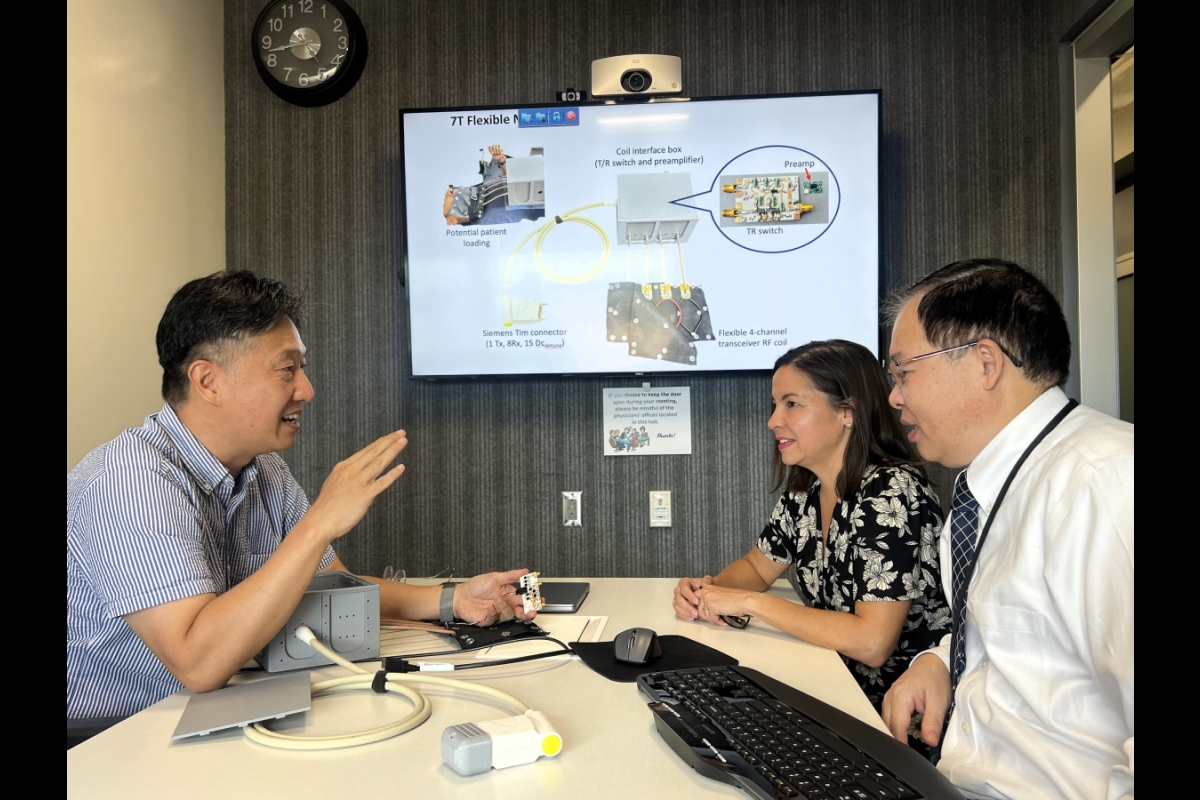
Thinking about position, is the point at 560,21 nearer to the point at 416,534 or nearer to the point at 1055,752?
the point at 416,534

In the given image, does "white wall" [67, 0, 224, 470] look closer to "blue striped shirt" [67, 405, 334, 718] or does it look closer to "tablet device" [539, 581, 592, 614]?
"blue striped shirt" [67, 405, 334, 718]

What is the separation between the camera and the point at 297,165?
286 cm

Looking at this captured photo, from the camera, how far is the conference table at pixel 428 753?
88cm

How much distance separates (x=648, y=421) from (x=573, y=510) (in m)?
0.39

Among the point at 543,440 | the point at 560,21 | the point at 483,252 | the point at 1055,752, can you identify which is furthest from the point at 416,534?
the point at 1055,752

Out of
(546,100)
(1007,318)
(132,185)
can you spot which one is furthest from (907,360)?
(132,185)

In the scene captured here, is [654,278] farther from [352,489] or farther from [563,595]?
[352,489]

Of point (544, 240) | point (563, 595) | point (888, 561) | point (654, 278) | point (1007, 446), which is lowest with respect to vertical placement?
point (563, 595)

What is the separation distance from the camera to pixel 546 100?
2.75m

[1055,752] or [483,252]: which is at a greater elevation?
[483,252]

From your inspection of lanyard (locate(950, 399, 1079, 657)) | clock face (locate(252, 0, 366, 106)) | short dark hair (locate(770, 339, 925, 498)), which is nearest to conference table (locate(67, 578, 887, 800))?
lanyard (locate(950, 399, 1079, 657))
